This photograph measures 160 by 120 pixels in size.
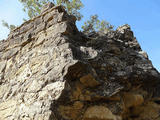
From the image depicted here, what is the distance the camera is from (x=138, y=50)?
15.7ft

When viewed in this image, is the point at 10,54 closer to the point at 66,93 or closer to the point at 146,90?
the point at 66,93

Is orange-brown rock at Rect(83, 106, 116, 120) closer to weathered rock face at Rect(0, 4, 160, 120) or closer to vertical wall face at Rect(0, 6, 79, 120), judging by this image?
weathered rock face at Rect(0, 4, 160, 120)

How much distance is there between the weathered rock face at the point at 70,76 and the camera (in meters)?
3.00

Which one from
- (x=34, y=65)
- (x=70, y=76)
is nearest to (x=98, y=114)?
(x=70, y=76)

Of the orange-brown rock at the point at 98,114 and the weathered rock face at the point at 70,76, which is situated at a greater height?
the weathered rock face at the point at 70,76

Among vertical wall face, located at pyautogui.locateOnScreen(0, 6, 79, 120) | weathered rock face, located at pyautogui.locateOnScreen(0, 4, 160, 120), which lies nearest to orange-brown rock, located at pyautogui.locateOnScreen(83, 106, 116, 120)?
weathered rock face, located at pyautogui.locateOnScreen(0, 4, 160, 120)

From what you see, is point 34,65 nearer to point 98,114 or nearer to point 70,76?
point 70,76

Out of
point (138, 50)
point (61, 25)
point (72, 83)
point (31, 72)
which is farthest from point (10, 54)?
point (138, 50)

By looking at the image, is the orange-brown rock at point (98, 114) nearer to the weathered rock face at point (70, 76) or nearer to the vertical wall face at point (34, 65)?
the weathered rock face at point (70, 76)

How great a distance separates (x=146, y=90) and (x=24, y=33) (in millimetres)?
3469

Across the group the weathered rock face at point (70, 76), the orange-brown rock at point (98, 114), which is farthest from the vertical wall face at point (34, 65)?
the orange-brown rock at point (98, 114)

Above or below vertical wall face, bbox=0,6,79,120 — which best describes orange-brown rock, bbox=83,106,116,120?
below

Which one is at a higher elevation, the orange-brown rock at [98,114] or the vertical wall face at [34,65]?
the vertical wall face at [34,65]

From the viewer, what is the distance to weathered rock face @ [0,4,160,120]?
3.00 metres
